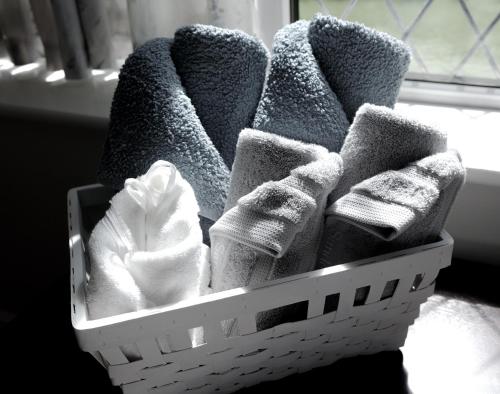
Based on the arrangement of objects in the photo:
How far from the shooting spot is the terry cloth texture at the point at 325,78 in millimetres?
614

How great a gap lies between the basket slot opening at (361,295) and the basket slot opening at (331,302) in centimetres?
2

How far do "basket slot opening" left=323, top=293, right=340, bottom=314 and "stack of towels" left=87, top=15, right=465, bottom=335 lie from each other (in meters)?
0.04

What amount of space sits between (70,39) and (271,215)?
0.62m

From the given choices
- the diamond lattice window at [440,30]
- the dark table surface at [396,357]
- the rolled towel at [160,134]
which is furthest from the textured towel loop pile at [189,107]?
the diamond lattice window at [440,30]

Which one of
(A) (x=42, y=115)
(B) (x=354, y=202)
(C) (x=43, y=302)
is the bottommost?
(C) (x=43, y=302)

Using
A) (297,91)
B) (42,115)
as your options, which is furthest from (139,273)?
(42,115)

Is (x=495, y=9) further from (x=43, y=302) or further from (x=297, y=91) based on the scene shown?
(x=43, y=302)

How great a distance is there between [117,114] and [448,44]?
67 cm

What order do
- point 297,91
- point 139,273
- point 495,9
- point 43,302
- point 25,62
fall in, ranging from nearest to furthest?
point 139,273, point 297,91, point 43,302, point 495,9, point 25,62

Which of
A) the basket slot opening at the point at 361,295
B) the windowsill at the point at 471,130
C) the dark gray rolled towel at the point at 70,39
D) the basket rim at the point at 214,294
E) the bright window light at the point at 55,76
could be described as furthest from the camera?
the bright window light at the point at 55,76

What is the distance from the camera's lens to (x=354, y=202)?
0.52m

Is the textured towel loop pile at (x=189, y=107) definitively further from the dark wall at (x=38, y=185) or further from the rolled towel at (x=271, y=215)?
the dark wall at (x=38, y=185)

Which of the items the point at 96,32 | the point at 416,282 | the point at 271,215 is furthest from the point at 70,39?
the point at 416,282

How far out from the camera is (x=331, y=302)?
1.91 ft
